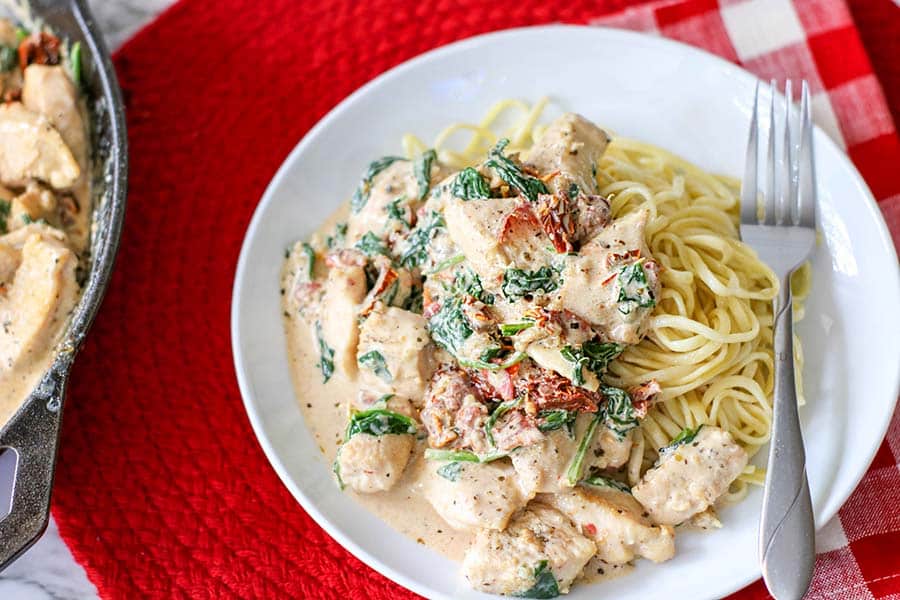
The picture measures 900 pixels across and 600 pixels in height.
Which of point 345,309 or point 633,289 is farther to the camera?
point 345,309

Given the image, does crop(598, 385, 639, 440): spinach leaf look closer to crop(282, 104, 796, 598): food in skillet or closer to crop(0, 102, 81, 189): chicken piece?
Answer: crop(282, 104, 796, 598): food in skillet

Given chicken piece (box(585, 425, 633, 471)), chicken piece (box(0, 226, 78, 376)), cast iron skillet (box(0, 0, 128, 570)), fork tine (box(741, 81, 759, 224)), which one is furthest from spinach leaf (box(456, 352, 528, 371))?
chicken piece (box(0, 226, 78, 376))

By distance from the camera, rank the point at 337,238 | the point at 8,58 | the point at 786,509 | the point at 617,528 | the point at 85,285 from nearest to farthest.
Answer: the point at 786,509, the point at 617,528, the point at 85,285, the point at 337,238, the point at 8,58

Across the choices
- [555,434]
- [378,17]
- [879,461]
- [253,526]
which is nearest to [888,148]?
[879,461]

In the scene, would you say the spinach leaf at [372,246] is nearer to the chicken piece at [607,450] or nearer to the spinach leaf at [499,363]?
the spinach leaf at [499,363]

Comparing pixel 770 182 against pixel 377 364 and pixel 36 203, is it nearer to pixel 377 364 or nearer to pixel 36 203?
pixel 377 364

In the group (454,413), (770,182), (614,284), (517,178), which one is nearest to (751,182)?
(770,182)

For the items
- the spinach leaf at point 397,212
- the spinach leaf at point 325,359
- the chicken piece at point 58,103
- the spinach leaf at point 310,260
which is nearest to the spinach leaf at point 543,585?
the spinach leaf at point 325,359
